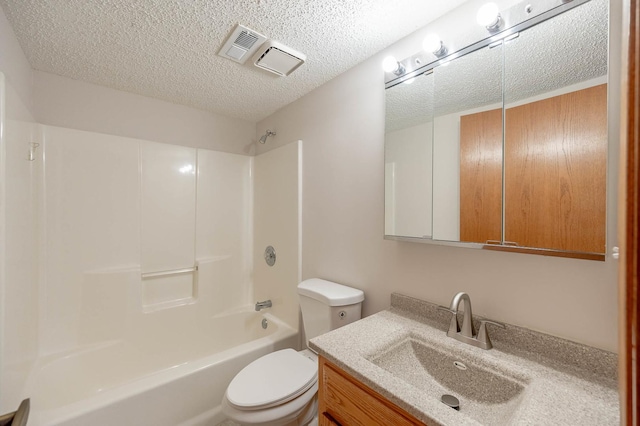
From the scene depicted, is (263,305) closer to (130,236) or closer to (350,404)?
(130,236)

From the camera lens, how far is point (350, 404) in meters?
0.92

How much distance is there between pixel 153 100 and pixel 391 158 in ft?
6.66

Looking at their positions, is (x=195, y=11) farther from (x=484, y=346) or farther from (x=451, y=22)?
(x=484, y=346)

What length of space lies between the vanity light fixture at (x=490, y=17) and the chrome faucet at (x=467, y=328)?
106 centimetres

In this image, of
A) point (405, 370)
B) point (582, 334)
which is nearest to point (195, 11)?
point (405, 370)

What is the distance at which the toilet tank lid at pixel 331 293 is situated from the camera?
150 centimetres

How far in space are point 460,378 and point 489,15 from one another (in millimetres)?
1372

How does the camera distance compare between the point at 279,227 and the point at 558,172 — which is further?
the point at 279,227

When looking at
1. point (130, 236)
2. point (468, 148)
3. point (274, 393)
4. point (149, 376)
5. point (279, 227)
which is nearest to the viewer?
point (468, 148)

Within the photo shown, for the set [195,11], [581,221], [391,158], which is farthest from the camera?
[391,158]

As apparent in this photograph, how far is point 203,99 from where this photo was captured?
2.18 meters

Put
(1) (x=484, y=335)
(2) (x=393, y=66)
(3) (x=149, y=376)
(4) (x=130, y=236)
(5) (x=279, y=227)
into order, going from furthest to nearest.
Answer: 1. (5) (x=279, y=227)
2. (4) (x=130, y=236)
3. (3) (x=149, y=376)
4. (2) (x=393, y=66)
5. (1) (x=484, y=335)

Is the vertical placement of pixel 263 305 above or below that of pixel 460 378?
below

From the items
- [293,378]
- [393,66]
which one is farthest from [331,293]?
[393,66]
